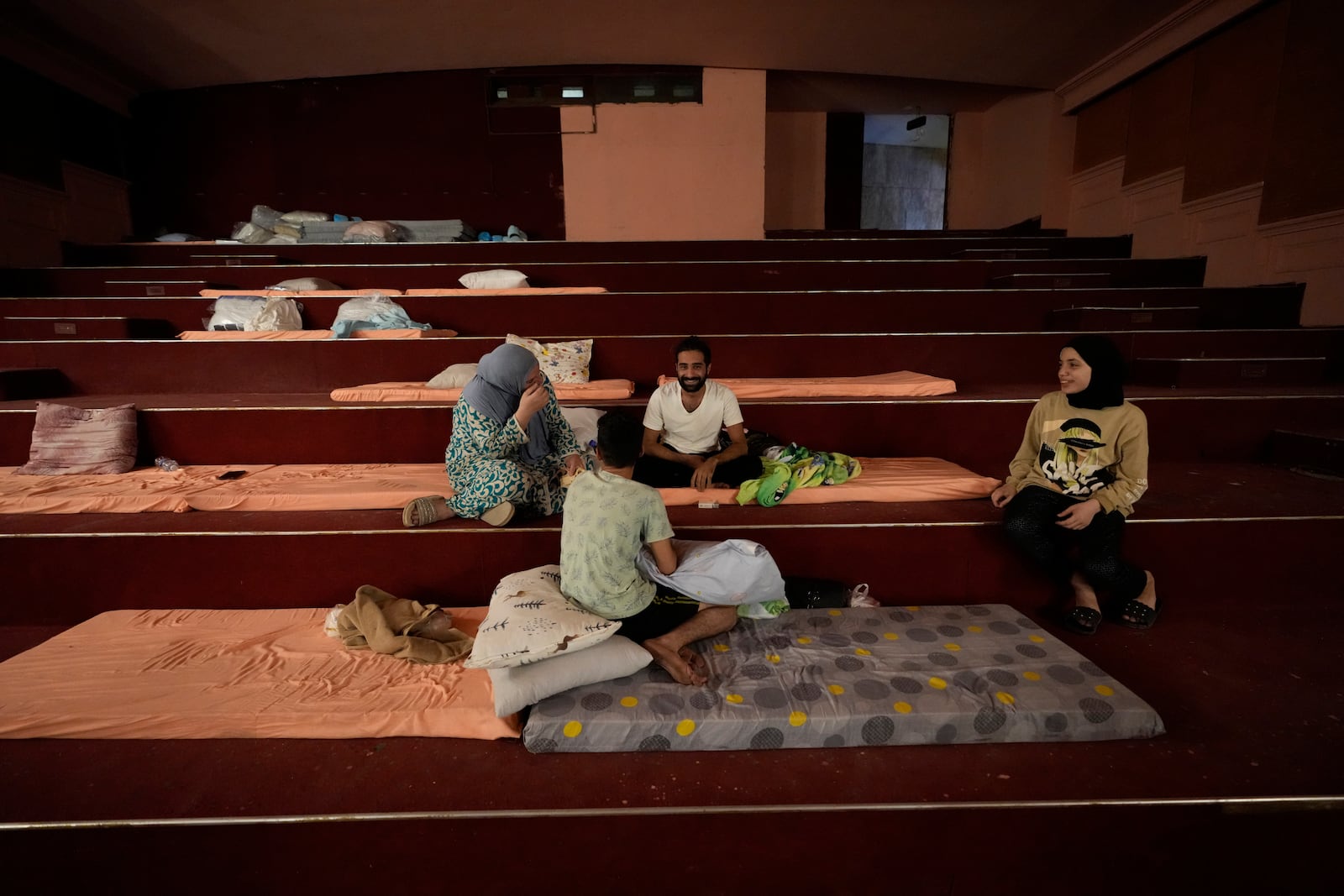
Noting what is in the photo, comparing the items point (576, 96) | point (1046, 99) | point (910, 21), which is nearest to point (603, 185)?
point (576, 96)

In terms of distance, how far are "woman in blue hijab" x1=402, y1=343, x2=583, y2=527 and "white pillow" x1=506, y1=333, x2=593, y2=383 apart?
0.98 m

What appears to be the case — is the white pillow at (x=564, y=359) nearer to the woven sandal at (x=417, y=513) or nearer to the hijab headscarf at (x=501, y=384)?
the hijab headscarf at (x=501, y=384)

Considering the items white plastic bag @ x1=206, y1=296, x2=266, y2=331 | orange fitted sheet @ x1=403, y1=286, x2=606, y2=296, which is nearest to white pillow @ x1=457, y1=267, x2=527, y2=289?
orange fitted sheet @ x1=403, y1=286, x2=606, y2=296

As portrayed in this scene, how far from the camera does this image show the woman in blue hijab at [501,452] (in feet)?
7.04

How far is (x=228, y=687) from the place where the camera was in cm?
165

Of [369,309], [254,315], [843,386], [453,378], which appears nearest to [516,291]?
[369,309]

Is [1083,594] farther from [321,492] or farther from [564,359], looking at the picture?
[321,492]

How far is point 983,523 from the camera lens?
84.0 inches

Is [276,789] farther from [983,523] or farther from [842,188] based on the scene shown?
[842,188]

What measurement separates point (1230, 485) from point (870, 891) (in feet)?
7.59

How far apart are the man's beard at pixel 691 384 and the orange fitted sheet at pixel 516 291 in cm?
154

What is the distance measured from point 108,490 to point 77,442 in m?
0.51

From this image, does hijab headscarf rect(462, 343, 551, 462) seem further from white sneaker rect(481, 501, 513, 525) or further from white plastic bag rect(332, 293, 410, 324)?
white plastic bag rect(332, 293, 410, 324)

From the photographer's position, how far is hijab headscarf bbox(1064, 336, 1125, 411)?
1.98 m
